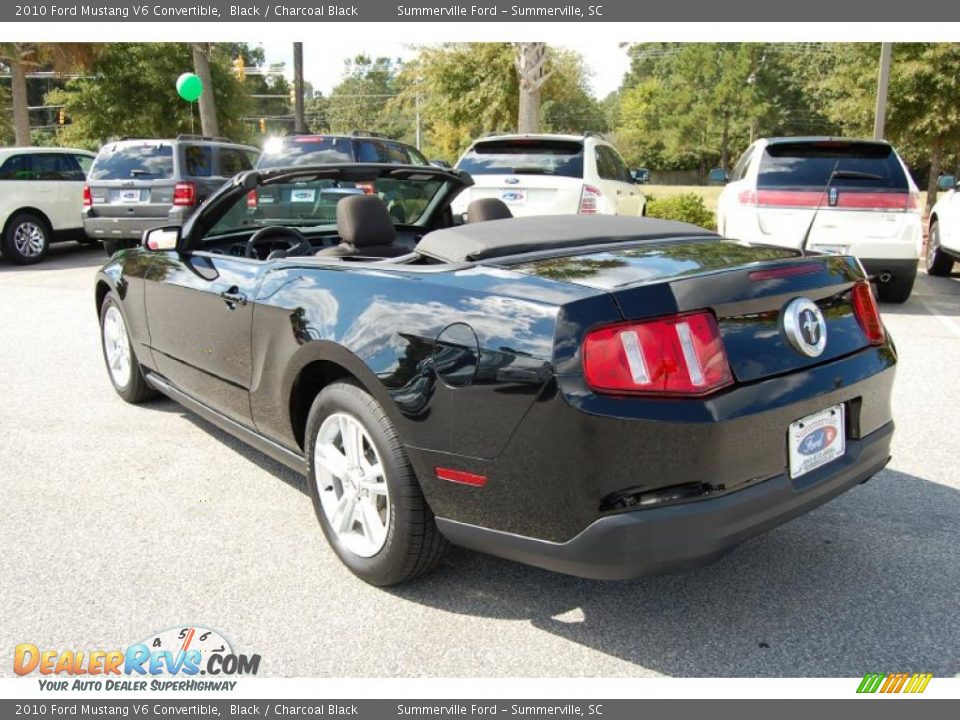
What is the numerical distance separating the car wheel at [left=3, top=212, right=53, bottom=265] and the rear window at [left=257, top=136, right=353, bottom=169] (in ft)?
15.8

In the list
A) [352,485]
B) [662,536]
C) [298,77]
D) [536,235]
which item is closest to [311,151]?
[536,235]

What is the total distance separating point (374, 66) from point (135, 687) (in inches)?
4219

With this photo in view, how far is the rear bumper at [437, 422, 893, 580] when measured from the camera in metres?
2.30

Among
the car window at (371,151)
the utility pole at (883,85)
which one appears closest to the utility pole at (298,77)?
the car window at (371,151)

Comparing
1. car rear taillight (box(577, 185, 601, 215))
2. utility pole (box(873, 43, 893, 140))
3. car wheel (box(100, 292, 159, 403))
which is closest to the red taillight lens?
car wheel (box(100, 292, 159, 403))

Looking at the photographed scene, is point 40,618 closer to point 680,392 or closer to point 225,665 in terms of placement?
point 225,665

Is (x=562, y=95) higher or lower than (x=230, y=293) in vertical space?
higher

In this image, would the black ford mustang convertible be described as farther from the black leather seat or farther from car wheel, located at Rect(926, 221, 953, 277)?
car wheel, located at Rect(926, 221, 953, 277)

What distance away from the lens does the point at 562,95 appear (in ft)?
102

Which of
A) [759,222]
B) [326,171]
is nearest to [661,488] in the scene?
[326,171]

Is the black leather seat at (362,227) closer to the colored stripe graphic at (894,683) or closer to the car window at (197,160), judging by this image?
the colored stripe graphic at (894,683)

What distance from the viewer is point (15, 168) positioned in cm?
1284

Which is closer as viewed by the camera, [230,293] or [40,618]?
[40,618]

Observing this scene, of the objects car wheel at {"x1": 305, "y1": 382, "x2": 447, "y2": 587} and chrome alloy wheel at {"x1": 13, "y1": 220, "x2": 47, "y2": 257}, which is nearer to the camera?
car wheel at {"x1": 305, "y1": 382, "x2": 447, "y2": 587}
